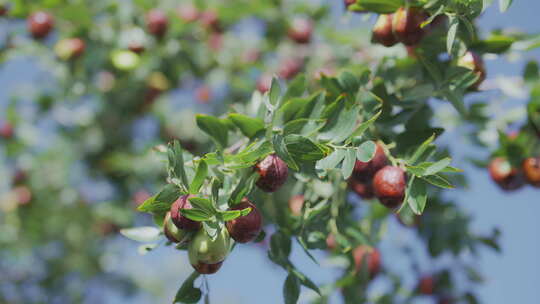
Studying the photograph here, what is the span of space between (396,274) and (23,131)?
138 inches

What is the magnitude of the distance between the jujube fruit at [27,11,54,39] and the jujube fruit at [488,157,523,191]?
124 inches

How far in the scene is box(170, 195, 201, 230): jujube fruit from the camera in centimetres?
179

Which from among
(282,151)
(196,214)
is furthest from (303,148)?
(196,214)

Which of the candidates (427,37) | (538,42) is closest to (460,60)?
(427,37)

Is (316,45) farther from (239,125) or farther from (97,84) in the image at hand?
(239,125)

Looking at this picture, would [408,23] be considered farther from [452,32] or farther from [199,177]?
[199,177]

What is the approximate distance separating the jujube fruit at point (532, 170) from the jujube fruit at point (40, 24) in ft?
10.8

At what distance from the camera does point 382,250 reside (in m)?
3.71

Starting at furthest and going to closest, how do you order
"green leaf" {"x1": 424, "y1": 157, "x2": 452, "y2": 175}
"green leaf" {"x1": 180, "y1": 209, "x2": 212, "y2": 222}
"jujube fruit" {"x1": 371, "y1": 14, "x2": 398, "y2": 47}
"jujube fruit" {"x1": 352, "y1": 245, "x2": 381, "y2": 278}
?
"jujube fruit" {"x1": 352, "y1": 245, "x2": 381, "y2": 278} < "jujube fruit" {"x1": 371, "y1": 14, "x2": 398, "y2": 47} < "green leaf" {"x1": 424, "y1": 157, "x2": 452, "y2": 175} < "green leaf" {"x1": 180, "y1": 209, "x2": 212, "y2": 222}

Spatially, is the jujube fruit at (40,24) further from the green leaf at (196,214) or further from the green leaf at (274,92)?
A: the green leaf at (196,214)

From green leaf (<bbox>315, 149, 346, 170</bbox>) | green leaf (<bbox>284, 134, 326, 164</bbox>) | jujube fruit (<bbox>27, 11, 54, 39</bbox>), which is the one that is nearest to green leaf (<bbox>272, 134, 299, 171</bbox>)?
green leaf (<bbox>284, 134, 326, 164</bbox>)

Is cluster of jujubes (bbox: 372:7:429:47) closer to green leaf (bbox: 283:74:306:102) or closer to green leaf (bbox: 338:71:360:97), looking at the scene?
green leaf (bbox: 338:71:360:97)

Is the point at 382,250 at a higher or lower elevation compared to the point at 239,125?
lower

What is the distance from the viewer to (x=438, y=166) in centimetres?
184
